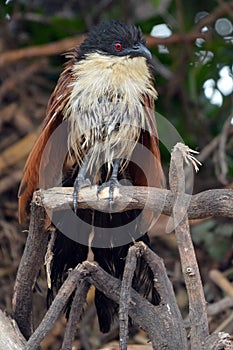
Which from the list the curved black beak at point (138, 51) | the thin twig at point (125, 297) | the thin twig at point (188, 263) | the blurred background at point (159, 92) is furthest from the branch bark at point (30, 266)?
the blurred background at point (159, 92)

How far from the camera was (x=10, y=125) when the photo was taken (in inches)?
138

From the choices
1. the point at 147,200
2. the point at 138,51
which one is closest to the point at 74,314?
the point at 147,200

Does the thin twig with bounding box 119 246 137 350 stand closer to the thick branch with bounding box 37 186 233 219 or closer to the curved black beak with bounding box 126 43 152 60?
the thick branch with bounding box 37 186 233 219

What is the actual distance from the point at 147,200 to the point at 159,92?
1.74 m

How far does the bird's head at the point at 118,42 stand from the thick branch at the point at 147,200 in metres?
0.49

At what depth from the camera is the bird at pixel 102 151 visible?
6.97 feet

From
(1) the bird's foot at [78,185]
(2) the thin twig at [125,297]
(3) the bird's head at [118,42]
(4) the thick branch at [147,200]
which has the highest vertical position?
(3) the bird's head at [118,42]

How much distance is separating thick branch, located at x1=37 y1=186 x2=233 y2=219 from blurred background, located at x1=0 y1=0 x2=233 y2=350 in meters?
1.03

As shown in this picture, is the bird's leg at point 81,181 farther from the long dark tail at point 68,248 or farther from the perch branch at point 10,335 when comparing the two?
the perch branch at point 10,335

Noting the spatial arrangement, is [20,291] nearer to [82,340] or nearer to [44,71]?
[82,340]

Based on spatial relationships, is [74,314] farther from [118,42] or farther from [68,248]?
[118,42]

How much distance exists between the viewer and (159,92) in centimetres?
347

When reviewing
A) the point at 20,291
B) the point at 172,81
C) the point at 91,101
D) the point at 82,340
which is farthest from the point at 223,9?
the point at 20,291

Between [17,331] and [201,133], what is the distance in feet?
5.32
